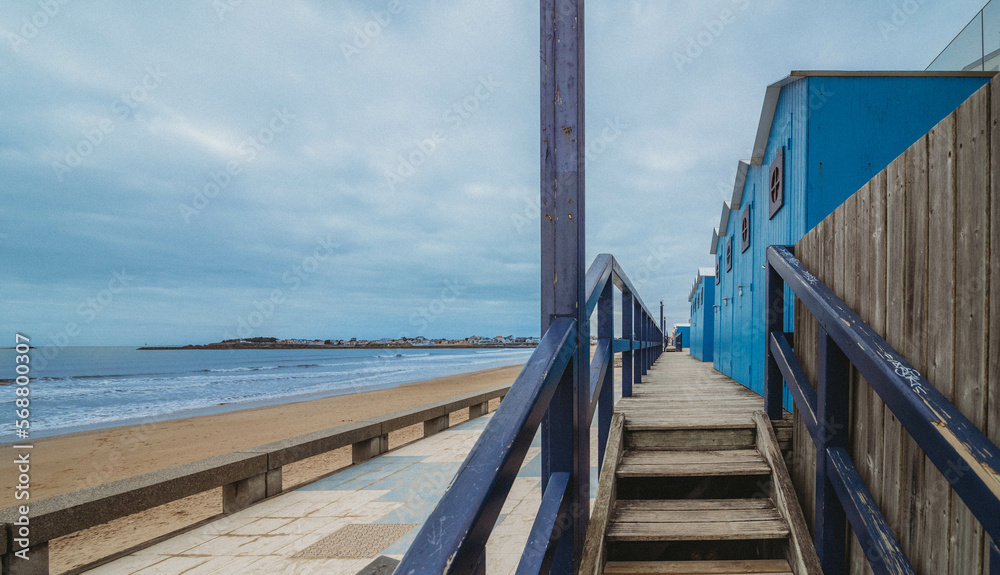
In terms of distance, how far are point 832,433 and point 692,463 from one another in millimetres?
841

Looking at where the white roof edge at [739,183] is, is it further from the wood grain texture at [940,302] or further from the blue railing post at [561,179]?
the blue railing post at [561,179]

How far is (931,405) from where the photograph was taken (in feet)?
4.30

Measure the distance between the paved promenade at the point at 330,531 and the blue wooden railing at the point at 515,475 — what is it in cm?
110

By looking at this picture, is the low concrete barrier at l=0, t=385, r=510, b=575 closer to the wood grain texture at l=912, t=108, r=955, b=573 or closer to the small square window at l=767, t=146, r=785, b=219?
the wood grain texture at l=912, t=108, r=955, b=573

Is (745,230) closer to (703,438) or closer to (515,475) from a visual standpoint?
(703,438)

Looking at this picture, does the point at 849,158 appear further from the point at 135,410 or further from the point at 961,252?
the point at 135,410

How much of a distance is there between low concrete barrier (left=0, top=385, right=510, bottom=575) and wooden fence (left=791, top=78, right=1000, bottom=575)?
3846 mm

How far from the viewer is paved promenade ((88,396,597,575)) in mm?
2721

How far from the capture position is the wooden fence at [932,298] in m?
1.23

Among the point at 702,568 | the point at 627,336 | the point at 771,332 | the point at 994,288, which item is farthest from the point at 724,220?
the point at 994,288

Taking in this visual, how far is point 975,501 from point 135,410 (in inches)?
818

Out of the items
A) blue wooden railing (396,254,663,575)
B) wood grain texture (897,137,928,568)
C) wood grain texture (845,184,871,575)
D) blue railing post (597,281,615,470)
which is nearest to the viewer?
blue wooden railing (396,254,663,575)

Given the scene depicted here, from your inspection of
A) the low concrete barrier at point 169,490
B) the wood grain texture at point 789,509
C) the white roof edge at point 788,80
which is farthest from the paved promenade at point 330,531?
the white roof edge at point 788,80

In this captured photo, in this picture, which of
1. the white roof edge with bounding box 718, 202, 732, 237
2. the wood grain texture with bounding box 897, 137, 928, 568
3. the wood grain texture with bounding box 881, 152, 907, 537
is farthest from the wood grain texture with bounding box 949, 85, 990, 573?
the white roof edge with bounding box 718, 202, 732, 237
